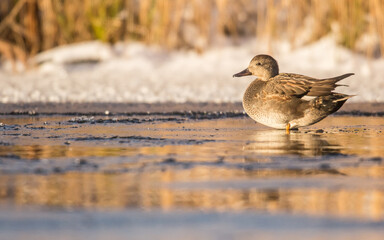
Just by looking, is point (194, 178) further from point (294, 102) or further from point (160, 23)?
point (160, 23)

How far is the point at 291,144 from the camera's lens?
271 inches

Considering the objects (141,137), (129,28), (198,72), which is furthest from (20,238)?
(129,28)

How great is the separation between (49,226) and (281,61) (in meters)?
10.6

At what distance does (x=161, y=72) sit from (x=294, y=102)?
588cm

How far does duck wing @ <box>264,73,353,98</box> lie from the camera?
791 centimetres

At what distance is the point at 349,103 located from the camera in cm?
1052

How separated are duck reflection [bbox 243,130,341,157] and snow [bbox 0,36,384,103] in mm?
3181

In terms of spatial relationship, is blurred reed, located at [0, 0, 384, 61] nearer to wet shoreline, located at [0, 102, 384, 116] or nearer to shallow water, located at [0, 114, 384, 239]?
wet shoreline, located at [0, 102, 384, 116]

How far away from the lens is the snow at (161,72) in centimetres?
1118

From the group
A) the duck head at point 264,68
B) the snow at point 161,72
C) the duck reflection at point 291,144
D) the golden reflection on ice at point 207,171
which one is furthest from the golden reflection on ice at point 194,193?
the snow at point 161,72

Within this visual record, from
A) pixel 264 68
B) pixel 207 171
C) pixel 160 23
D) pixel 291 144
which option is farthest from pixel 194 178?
pixel 160 23

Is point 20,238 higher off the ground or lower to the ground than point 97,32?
lower

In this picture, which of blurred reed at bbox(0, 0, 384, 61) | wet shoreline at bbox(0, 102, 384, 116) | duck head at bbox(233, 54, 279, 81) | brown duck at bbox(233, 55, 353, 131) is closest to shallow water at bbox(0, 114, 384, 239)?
brown duck at bbox(233, 55, 353, 131)

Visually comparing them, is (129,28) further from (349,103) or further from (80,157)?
(80,157)
